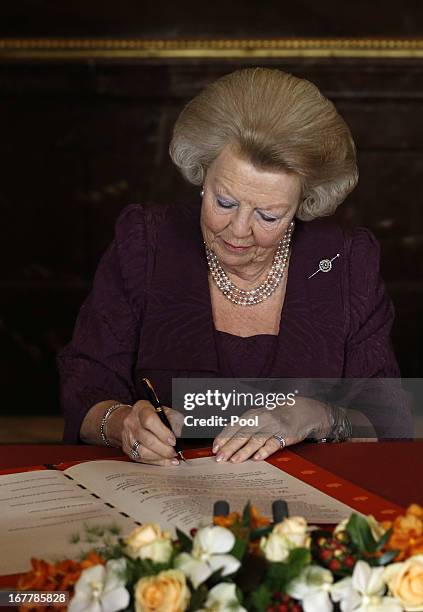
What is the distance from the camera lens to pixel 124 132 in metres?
5.12

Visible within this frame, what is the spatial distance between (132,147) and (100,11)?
0.68 m

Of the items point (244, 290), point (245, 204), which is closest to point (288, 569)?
point (245, 204)

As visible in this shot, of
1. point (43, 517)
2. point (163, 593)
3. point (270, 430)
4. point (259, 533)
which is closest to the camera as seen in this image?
point (163, 593)

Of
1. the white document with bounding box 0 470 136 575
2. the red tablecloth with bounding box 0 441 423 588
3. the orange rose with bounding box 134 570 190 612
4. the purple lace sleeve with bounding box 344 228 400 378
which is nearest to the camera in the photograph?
the orange rose with bounding box 134 570 190 612

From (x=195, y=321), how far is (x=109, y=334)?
214 millimetres

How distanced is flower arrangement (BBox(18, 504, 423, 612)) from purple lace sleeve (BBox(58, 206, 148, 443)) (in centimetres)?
133

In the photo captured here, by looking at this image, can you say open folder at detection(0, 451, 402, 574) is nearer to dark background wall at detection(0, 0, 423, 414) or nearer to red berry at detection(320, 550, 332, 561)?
red berry at detection(320, 550, 332, 561)

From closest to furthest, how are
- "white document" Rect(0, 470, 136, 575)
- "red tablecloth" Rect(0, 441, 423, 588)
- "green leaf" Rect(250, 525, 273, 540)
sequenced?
"green leaf" Rect(250, 525, 273, 540)
"white document" Rect(0, 470, 136, 575)
"red tablecloth" Rect(0, 441, 423, 588)

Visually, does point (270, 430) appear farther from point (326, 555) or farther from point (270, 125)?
point (326, 555)

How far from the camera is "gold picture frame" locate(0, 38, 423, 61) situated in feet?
16.5

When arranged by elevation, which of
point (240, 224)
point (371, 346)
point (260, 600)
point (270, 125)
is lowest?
point (260, 600)

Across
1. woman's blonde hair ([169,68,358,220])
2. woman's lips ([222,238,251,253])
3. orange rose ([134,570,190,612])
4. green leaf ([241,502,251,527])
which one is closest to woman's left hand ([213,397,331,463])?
woman's lips ([222,238,251,253])

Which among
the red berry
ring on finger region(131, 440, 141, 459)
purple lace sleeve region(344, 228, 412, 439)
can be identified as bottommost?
the red berry

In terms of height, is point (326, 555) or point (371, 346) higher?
point (371, 346)
